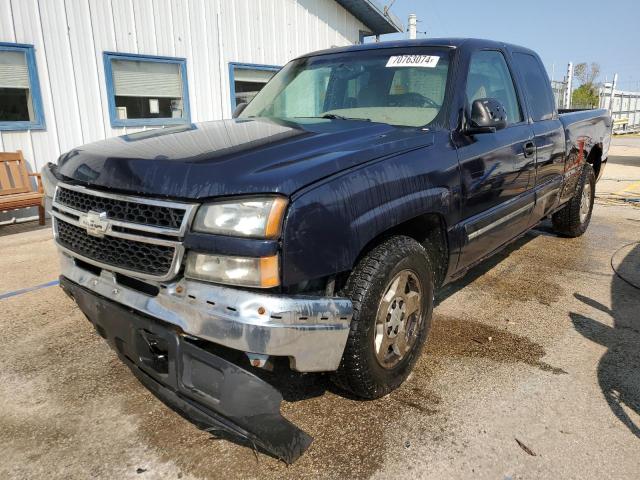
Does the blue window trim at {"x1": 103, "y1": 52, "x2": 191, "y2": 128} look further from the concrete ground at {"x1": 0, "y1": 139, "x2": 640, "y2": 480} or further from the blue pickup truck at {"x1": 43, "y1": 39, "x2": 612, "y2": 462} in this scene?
the blue pickup truck at {"x1": 43, "y1": 39, "x2": 612, "y2": 462}

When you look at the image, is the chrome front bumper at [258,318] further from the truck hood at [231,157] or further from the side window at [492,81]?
the side window at [492,81]

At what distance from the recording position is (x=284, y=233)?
5.96ft

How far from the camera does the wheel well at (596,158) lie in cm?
562

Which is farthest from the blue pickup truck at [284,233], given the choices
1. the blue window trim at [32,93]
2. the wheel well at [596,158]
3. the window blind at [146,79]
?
the window blind at [146,79]

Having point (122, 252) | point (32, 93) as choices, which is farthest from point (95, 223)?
point (32, 93)

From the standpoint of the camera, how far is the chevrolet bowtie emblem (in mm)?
2098

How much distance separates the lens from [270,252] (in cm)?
179

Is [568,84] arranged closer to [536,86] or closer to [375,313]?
[536,86]

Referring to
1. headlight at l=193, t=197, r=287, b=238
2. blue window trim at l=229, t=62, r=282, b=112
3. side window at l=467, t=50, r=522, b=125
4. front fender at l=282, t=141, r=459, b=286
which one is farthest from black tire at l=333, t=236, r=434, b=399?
blue window trim at l=229, t=62, r=282, b=112

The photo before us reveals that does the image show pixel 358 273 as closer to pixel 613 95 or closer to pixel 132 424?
pixel 132 424

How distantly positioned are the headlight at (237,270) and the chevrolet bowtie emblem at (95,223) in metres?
0.49

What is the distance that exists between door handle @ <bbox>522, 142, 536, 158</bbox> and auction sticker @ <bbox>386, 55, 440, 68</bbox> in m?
0.99

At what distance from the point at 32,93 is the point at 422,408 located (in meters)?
6.76

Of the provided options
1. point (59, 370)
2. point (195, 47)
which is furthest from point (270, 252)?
point (195, 47)
